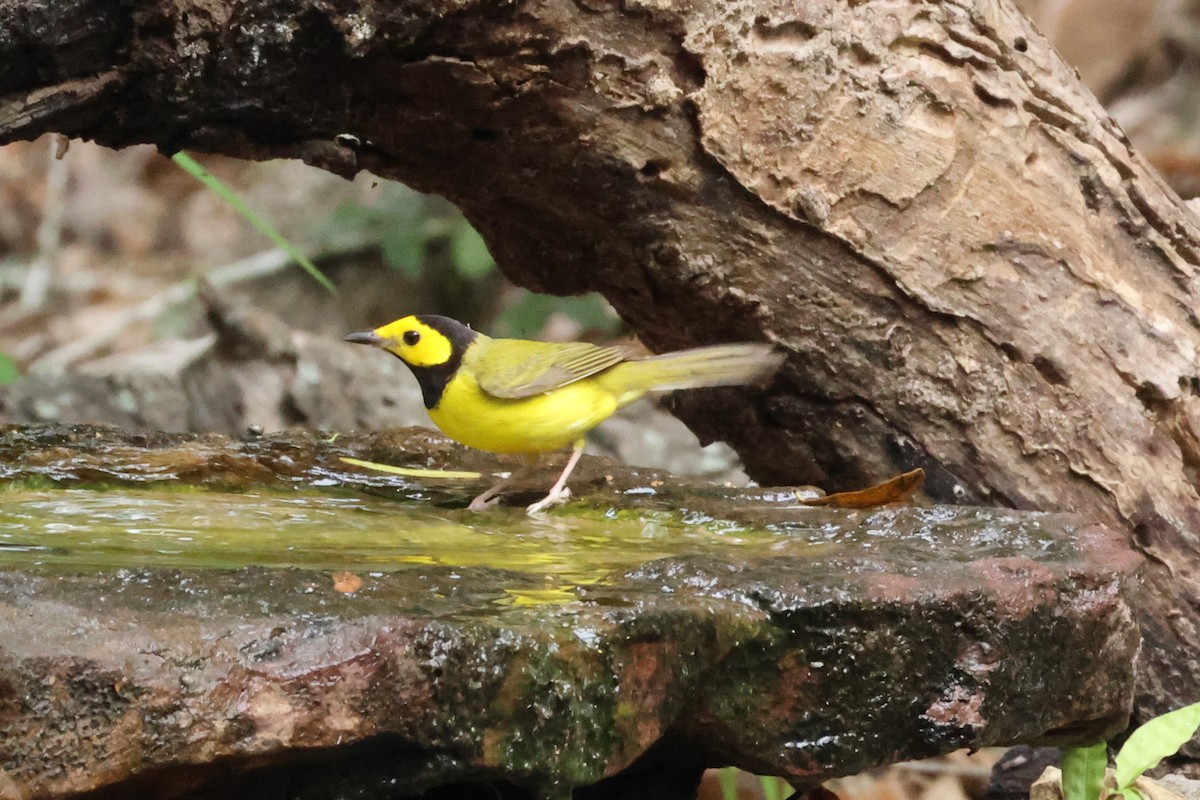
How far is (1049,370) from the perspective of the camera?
3.59m

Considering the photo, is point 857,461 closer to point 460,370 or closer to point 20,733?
point 460,370

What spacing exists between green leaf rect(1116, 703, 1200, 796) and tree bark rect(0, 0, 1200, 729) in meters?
0.60

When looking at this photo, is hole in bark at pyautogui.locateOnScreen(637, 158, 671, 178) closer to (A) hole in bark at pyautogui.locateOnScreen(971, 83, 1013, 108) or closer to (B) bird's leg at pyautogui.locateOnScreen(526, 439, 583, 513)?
(B) bird's leg at pyautogui.locateOnScreen(526, 439, 583, 513)

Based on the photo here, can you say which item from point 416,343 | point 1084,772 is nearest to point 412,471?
point 416,343

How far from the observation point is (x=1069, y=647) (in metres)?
2.58

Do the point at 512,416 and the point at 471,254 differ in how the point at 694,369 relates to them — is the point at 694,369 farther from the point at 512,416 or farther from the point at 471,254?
the point at 471,254

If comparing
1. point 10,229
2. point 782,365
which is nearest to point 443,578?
point 782,365

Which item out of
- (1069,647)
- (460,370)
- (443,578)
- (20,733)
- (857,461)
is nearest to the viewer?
(20,733)

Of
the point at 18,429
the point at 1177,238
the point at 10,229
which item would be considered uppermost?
the point at 1177,238

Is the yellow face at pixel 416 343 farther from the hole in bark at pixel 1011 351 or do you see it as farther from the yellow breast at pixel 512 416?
the hole in bark at pixel 1011 351

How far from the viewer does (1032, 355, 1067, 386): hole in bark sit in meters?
3.58

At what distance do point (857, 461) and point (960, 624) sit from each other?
1.42 metres

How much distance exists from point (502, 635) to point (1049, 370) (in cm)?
227

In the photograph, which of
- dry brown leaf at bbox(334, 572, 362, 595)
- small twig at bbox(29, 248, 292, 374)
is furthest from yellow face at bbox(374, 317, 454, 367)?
small twig at bbox(29, 248, 292, 374)
